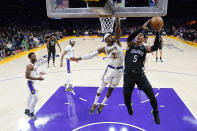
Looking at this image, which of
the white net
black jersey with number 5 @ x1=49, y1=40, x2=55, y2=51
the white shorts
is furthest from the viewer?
A: black jersey with number 5 @ x1=49, y1=40, x2=55, y2=51

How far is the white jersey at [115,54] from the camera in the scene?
154 inches

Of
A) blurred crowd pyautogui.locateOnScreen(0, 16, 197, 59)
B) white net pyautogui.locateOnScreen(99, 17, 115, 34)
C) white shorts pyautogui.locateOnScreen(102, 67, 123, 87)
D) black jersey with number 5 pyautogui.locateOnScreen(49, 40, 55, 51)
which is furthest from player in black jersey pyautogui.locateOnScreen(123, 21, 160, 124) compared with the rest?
blurred crowd pyautogui.locateOnScreen(0, 16, 197, 59)

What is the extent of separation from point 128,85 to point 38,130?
2705 millimetres

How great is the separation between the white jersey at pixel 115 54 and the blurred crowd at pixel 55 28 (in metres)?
13.0

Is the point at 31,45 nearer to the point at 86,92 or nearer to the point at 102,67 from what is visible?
the point at 102,67

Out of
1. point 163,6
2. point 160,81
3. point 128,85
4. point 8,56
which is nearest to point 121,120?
point 128,85

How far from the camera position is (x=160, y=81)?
8.00 m

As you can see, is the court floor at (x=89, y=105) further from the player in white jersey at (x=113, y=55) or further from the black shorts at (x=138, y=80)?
the black shorts at (x=138, y=80)

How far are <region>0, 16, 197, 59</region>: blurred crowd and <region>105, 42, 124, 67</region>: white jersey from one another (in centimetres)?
1305

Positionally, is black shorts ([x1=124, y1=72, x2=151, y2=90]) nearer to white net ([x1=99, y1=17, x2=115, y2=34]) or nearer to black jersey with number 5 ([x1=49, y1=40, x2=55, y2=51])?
white net ([x1=99, y1=17, x2=115, y2=34])

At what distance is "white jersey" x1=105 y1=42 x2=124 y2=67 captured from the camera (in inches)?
154

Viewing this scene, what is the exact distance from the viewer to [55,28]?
3222cm

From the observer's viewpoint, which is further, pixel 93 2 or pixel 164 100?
pixel 164 100

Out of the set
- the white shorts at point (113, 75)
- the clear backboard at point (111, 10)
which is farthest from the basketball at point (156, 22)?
the white shorts at point (113, 75)
